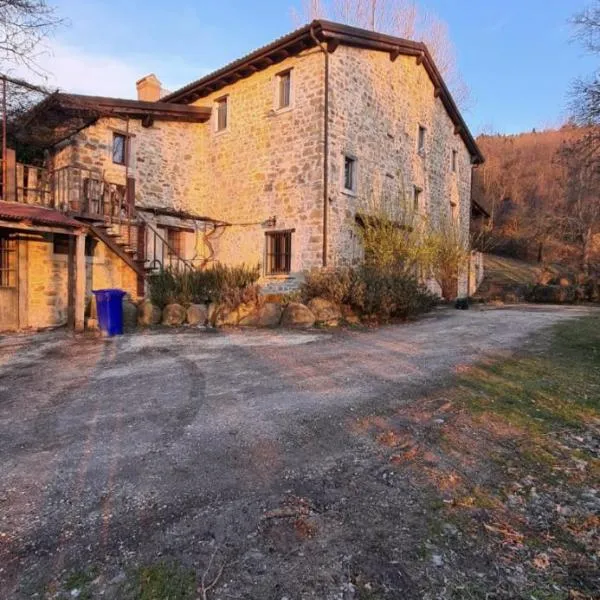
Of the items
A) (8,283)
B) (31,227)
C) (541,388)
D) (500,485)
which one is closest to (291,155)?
(31,227)

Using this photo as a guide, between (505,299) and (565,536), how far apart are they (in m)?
19.0

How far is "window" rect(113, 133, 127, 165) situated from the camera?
13500 mm

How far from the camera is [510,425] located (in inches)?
158

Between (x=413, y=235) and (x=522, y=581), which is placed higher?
(x=413, y=235)

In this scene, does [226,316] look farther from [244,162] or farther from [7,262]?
[244,162]

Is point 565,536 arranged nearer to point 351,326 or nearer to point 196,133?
point 351,326

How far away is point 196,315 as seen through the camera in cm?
1070

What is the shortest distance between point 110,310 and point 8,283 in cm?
315

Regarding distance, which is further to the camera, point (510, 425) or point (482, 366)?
point (482, 366)

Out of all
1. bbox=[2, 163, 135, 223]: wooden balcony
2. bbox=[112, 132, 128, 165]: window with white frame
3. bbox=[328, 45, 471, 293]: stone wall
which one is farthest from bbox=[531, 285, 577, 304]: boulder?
bbox=[112, 132, 128, 165]: window with white frame

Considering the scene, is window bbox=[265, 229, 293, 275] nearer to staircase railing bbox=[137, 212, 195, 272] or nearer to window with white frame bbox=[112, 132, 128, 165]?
staircase railing bbox=[137, 212, 195, 272]

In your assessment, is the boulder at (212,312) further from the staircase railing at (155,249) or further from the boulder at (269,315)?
the staircase railing at (155,249)

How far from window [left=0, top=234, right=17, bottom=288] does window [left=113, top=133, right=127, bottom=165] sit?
4.44m

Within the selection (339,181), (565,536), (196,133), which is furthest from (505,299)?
(565,536)
